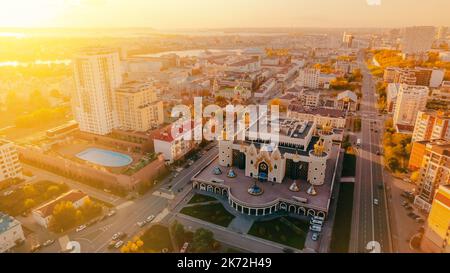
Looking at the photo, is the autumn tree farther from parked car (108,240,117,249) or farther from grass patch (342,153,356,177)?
grass patch (342,153,356,177)

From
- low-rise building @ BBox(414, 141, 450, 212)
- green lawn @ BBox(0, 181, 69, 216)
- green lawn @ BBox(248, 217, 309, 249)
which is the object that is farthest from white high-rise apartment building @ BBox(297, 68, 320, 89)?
green lawn @ BBox(0, 181, 69, 216)

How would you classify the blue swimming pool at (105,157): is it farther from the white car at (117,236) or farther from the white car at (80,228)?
the white car at (117,236)

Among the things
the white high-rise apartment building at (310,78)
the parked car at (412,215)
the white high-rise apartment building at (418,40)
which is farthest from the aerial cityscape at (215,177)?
the white high-rise apartment building at (418,40)

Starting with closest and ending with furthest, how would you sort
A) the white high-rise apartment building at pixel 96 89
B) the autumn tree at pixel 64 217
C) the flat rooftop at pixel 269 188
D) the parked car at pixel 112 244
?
the parked car at pixel 112 244
the autumn tree at pixel 64 217
the flat rooftop at pixel 269 188
the white high-rise apartment building at pixel 96 89

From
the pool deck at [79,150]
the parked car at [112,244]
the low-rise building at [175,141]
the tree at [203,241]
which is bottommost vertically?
the parked car at [112,244]

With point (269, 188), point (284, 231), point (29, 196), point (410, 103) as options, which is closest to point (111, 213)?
point (29, 196)

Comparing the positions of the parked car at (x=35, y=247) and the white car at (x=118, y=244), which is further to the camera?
the white car at (x=118, y=244)

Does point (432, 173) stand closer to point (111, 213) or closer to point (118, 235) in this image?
point (118, 235)
